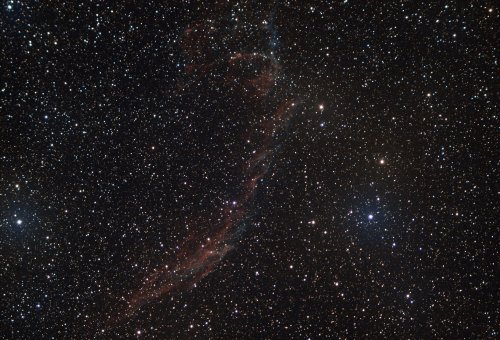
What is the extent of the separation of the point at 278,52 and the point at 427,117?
36 centimetres

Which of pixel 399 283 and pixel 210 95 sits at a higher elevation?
pixel 210 95

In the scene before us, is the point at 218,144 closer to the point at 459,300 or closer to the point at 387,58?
the point at 387,58

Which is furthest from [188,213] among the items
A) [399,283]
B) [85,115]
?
[399,283]

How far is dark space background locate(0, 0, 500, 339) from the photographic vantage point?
633mm

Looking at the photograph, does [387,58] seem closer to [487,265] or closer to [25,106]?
[487,265]

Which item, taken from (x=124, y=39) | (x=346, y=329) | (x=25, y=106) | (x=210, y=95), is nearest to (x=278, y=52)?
(x=210, y=95)

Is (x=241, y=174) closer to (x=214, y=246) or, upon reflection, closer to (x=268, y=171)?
(x=268, y=171)

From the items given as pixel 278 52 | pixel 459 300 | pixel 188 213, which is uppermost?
pixel 278 52

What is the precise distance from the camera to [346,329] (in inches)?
27.5

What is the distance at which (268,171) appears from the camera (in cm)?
68

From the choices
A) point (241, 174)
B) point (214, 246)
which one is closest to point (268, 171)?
point (241, 174)

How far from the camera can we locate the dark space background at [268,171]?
2.08ft

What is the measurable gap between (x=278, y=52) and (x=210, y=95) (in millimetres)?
174

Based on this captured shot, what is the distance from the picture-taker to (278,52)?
66 cm
